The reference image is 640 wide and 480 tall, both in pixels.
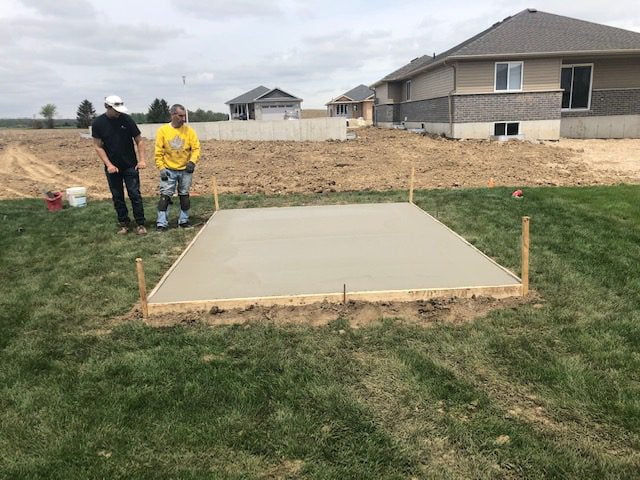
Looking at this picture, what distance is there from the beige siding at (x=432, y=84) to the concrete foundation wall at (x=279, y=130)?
4169 millimetres

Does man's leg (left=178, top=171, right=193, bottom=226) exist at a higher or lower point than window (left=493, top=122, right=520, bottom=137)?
lower

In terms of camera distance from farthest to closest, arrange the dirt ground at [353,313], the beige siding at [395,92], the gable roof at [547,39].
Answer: the beige siding at [395,92] < the gable roof at [547,39] < the dirt ground at [353,313]

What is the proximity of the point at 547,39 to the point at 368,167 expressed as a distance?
35.4ft

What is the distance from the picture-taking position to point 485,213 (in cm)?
767

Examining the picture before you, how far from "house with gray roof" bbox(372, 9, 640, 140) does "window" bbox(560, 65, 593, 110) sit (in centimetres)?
4

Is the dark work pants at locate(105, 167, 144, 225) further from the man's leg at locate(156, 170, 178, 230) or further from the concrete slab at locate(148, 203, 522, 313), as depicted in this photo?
the concrete slab at locate(148, 203, 522, 313)

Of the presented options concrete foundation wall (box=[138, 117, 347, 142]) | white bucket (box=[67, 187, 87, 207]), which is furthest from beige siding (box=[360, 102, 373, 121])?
white bucket (box=[67, 187, 87, 207])

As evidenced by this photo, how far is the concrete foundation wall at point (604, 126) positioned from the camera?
1955 centimetres

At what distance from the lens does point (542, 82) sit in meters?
18.3

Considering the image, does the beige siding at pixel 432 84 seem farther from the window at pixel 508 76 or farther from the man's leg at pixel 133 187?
the man's leg at pixel 133 187

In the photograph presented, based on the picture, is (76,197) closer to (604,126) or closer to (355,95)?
(604,126)

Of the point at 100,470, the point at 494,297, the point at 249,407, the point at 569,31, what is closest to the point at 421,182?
the point at 494,297

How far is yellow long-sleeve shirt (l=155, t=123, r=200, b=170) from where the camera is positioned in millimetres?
6617

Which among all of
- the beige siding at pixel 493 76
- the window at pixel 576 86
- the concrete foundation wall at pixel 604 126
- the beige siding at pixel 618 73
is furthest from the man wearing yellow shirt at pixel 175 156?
the beige siding at pixel 618 73
